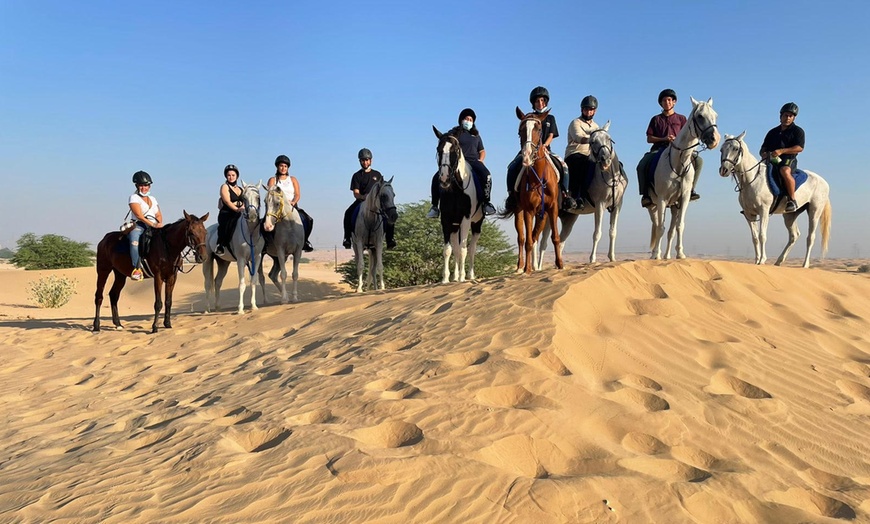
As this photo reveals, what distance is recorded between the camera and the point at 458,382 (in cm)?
369

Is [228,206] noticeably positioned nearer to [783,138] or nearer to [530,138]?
[530,138]

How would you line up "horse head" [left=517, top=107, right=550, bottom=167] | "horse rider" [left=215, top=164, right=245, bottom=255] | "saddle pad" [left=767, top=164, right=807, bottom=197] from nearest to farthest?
"horse head" [left=517, top=107, right=550, bottom=167]
"saddle pad" [left=767, top=164, right=807, bottom=197]
"horse rider" [left=215, top=164, right=245, bottom=255]

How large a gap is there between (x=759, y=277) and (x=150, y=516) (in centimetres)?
722

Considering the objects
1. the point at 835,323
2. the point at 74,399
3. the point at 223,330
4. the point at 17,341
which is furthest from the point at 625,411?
the point at 17,341

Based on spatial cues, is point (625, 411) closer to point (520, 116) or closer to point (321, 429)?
point (321, 429)

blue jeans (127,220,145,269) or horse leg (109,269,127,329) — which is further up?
blue jeans (127,220,145,269)

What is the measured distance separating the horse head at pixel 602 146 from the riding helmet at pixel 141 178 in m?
8.09

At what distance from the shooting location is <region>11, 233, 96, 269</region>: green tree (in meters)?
27.8

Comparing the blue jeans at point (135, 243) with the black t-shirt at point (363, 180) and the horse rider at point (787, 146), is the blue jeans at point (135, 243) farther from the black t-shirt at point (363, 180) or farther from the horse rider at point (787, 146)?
the horse rider at point (787, 146)

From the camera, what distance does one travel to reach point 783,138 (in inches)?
380

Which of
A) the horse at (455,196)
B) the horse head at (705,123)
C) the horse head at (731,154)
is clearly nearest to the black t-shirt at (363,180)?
the horse at (455,196)

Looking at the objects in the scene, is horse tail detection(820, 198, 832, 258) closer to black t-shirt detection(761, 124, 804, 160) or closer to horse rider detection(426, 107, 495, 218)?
black t-shirt detection(761, 124, 804, 160)

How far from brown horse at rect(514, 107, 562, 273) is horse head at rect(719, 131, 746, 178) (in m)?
3.66

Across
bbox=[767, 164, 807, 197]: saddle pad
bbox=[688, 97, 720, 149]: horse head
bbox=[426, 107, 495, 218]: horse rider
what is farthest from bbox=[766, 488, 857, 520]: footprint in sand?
bbox=[767, 164, 807, 197]: saddle pad
